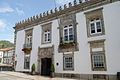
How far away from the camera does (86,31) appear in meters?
17.8

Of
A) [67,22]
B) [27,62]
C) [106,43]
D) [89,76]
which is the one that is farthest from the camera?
[27,62]

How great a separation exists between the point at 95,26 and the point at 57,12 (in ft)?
18.9

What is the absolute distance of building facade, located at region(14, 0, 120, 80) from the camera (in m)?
15.9

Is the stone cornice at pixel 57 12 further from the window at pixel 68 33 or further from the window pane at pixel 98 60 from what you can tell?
the window pane at pixel 98 60

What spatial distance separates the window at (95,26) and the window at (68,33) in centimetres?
250

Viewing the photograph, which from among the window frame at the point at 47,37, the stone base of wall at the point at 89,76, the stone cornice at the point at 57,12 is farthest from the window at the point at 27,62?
the stone base of wall at the point at 89,76

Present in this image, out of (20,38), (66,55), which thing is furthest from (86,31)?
(20,38)

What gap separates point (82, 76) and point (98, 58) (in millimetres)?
2598

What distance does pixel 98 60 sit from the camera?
54.3ft

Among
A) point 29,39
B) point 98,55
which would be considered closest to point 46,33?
point 29,39

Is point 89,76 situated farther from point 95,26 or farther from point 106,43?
point 95,26

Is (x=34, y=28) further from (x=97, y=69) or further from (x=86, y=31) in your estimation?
(x=97, y=69)

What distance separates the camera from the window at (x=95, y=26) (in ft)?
56.5

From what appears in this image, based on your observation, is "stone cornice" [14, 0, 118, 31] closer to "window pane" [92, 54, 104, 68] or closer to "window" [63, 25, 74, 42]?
"window" [63, 25, 74, 42]
